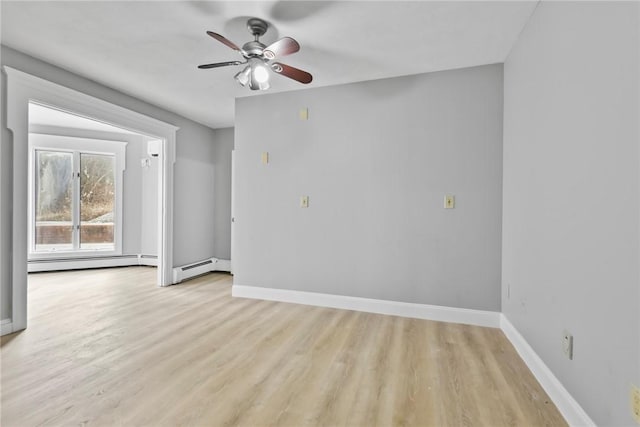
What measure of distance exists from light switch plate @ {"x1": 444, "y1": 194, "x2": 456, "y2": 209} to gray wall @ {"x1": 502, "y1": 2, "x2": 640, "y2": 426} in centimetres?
73

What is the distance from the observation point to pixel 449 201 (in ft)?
10.1

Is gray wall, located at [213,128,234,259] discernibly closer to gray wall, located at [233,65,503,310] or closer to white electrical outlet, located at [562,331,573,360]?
gray wall, located at [233,65,503,310]

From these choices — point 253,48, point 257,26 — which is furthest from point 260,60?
point 257,26

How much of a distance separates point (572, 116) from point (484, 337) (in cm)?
193

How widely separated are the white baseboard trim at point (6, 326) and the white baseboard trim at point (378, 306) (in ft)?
6.61

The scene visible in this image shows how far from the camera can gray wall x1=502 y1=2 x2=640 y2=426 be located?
4.00 feet

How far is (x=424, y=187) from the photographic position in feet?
10.4

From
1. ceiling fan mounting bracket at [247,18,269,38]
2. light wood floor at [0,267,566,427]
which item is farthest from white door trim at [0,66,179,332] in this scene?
ceiling fan mounting bracket at [247,18,269,38]

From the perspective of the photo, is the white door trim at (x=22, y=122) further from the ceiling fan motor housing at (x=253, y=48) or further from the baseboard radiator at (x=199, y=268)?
the ceiling fan motor housing at (x=253, y=48)

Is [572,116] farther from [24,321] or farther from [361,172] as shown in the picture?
[24,321]

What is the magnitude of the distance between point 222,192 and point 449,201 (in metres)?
3.84

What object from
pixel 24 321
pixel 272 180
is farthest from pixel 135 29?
pixel 24 321

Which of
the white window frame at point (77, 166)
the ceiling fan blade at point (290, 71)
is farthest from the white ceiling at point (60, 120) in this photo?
the ceiling fan blade at point (290, 71)

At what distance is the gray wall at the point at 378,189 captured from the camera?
3002 mm
